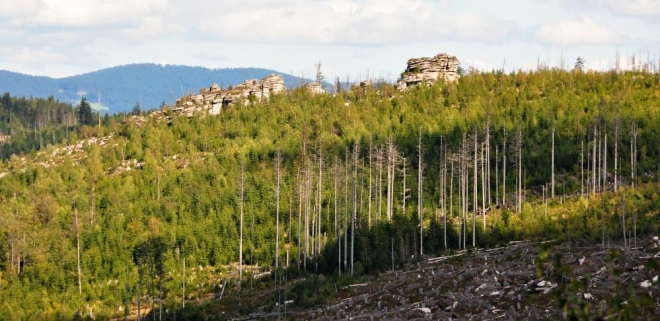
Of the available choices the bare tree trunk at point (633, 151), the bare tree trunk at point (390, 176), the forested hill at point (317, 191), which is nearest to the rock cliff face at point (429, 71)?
the forested hill at point (317, 191)

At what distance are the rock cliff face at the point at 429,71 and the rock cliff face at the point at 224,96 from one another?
18627mm

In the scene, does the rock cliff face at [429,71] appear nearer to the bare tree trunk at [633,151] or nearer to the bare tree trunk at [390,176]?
the bare tree trunk at [390,176]

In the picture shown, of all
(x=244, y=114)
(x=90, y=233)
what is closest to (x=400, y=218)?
(x=90, y=233)

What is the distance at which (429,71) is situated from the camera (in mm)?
130500

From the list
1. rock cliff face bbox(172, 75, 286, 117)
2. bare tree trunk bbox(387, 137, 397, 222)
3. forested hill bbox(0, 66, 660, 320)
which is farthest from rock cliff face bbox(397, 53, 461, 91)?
bare tree trunk bbox(387, 137, 397, 222)

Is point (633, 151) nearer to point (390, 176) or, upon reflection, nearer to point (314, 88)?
point (390, 176)

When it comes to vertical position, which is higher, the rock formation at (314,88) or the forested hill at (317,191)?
the rock formation at (314,88)

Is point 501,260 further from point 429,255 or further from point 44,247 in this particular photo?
point 44,247

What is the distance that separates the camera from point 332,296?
57906 millimetres

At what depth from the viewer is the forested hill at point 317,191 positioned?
7238 centimetres

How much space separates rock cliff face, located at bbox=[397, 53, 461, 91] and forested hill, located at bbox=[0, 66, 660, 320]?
15.0 feet

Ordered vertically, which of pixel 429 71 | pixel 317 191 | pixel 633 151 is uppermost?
pixel 429 71

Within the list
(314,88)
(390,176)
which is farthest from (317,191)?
(314,88)

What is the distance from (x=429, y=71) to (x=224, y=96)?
99.5 ft
